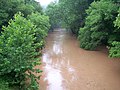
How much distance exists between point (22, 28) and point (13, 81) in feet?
9.14

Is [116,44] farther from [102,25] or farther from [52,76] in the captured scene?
[102,25]

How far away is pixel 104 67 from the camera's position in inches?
671

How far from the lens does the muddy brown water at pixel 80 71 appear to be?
13234mm

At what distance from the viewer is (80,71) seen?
16125mm

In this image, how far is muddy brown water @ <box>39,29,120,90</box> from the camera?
13234 mm

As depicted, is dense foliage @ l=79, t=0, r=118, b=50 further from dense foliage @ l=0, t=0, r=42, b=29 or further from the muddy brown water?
dense foliage @ l=0, t=0, r=42, b=29

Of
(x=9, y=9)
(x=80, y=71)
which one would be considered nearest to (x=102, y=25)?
(x=80, y=71)

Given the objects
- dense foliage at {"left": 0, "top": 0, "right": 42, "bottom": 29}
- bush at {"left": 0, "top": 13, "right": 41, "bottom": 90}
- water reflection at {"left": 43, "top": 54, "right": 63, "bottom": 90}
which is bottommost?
water reflection at {"left": 43, "top": 54, "right": 63, "bottom": 90}

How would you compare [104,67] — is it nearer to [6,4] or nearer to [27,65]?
[27,65]

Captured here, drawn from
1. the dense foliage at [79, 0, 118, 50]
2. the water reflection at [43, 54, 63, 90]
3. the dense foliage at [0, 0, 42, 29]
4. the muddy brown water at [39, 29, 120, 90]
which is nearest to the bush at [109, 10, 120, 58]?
the dense foliage at [79, 0, 118, 50]

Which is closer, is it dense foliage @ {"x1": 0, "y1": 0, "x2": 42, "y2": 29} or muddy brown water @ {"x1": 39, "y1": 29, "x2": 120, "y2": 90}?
muddy brown water @ {"x1": 39, "y1": 29, "x2": 120, "y2": 90}

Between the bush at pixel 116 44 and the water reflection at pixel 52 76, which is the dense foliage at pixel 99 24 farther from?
the water reflection at pixel 52 76

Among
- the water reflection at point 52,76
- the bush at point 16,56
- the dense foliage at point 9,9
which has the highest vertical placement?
the dense foliage at point 9,9

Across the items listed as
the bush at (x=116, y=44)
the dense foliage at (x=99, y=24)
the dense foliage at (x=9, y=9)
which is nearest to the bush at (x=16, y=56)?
the bush at (x=116, y=44)
